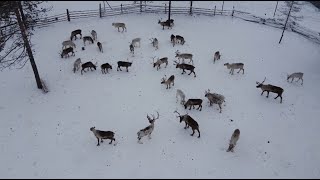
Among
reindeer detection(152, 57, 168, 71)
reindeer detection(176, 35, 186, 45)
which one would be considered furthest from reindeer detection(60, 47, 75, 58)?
reindeer detection(176, 35, 186, 45)

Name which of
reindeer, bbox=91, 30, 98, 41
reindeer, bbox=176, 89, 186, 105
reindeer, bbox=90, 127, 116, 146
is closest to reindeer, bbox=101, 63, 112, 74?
reindeer, bbox=91, 30, 98, 41

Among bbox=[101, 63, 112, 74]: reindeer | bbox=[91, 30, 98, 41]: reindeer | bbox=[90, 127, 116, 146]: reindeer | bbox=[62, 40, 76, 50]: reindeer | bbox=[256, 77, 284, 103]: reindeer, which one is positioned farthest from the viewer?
bbox=[91, 30, 98, 41]: reindeer

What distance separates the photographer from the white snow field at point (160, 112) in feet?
54.2

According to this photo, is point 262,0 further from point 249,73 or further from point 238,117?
point 238,117

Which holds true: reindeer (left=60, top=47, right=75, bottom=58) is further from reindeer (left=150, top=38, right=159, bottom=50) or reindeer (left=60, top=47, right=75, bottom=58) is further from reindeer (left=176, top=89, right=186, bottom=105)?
reindeer (left=176, top=89, right=186, bottom=105)

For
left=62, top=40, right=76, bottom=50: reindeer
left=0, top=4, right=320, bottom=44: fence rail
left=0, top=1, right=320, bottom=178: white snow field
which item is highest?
left=0, top=4, right=320, bottom=44: fence rail

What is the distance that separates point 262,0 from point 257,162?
29.1 meters

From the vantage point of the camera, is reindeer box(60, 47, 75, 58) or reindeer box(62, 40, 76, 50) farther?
reindeer box(62, 40, 76, 50)

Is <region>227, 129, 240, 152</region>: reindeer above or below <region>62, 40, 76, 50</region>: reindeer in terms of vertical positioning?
below

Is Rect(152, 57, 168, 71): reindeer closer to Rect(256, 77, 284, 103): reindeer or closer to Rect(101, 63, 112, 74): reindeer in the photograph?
Rect(101, 63, 112, 74): reindeer

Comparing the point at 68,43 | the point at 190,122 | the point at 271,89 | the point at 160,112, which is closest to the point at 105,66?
the point at 68,43

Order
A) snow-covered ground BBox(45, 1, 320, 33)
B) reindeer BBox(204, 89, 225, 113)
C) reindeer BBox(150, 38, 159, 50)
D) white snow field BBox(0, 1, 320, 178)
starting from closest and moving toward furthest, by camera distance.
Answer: white snow field BBox(0, 1, 320, 178), reindeer BBox(204, 89, 225, 113), reindeer BBox(150, 38, 159, 50), snow-covered ground BBox(45, 1, 320, 33)

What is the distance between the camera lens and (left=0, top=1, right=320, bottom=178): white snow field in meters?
16.5

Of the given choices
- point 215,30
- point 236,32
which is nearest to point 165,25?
point 215,30
